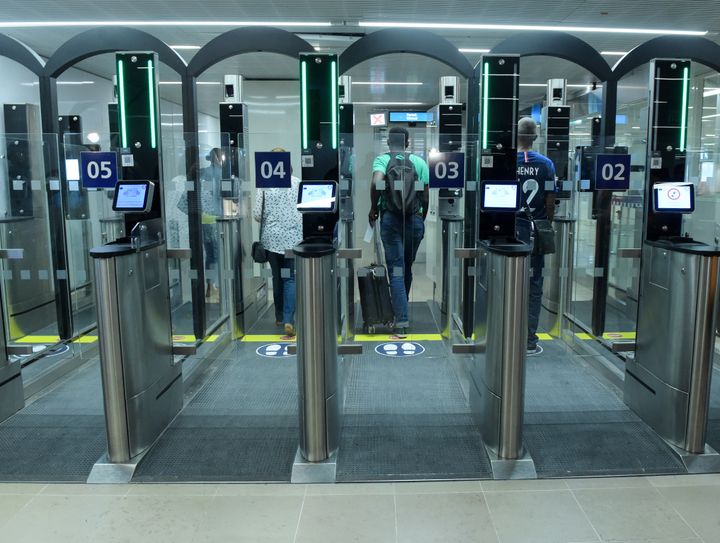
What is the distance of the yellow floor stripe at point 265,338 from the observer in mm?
4988

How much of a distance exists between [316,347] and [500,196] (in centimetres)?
137

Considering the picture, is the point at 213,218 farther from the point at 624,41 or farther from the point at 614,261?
the point at 624,41

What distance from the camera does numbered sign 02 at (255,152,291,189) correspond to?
11.7ft

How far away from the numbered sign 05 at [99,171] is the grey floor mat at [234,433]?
1.55 metres

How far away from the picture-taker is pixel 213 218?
4703 millimetres

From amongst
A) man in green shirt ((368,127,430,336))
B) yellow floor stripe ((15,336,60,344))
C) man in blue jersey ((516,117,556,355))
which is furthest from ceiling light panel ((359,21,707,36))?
yellow floor stripe ((15,336,60,344))

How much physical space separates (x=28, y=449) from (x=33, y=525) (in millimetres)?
757

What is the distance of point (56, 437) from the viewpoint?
10.7ft

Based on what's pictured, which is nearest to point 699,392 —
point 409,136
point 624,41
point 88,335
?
point 409,136

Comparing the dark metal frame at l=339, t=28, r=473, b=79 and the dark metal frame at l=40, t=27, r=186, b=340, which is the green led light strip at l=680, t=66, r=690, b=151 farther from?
the dark metal frame at l=40, t=27, r=186, b=340

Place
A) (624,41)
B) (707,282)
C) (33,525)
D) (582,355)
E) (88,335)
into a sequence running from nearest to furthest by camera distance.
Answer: (33,525) < (707,282) < (582,355) < (88,335) < (624,41)

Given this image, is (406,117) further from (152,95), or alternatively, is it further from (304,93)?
(152,95)

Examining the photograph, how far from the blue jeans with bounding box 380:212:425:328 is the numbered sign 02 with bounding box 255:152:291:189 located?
1.02 meters

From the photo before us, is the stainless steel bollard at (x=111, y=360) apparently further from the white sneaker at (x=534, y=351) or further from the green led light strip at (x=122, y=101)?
the white sneaker at (x=534, y=351)
